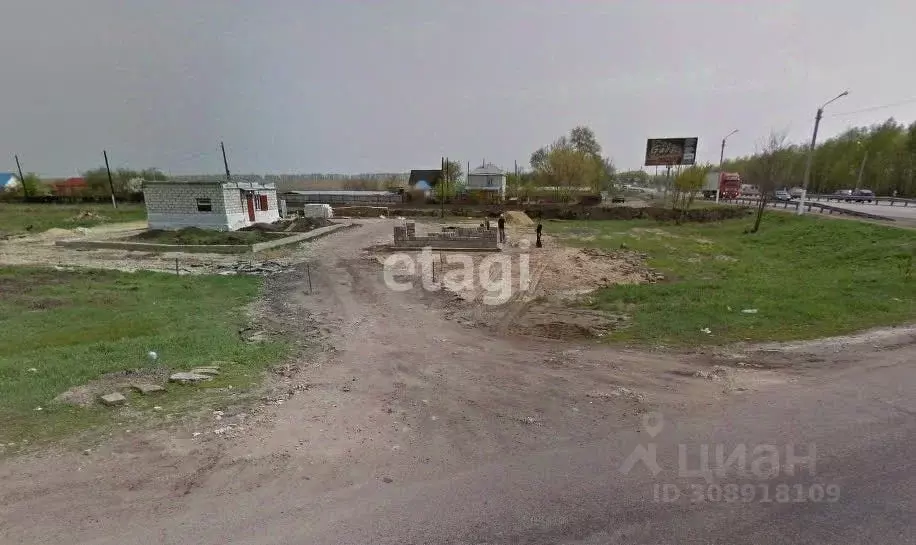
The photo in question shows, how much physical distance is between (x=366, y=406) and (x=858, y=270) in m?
18.1

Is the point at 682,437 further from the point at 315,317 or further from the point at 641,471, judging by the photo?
the point at 315,317

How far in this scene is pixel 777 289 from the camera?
40.8 feet

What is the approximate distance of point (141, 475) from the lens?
14.7 feet

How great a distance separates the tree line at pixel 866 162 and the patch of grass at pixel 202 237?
49.6 meters

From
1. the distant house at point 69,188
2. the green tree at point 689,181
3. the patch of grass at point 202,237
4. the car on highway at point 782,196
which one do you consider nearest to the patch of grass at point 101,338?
the patch of grass at point 202,237

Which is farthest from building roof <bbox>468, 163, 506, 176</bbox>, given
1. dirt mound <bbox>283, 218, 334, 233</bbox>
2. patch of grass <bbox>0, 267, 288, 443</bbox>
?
patch of grass <bbox>0, 267, 288, 443</bbox>

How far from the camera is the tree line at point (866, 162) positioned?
50844 mm

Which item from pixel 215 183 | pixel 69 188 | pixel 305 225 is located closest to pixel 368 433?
pixel 215 183

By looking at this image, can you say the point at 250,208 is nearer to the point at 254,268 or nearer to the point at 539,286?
the point at 254,268

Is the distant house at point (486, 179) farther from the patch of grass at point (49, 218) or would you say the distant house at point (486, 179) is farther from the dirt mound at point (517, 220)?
the patch of grass at point (49, 218)

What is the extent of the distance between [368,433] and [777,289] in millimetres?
12887

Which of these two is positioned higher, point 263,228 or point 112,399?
point 263,228

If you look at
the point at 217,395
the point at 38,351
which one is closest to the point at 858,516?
the point at 217,395

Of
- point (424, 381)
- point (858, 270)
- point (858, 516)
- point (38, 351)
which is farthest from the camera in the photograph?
point (858, 270)
